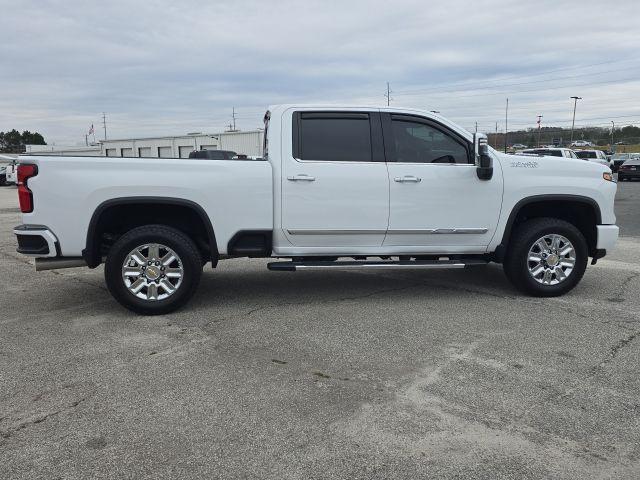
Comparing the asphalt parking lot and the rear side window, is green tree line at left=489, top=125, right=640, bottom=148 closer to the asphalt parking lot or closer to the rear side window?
the rear side window

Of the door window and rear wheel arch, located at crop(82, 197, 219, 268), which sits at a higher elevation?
the door window

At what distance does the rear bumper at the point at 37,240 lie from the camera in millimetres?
4977

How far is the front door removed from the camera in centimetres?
554

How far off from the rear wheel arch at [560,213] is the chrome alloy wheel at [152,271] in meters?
3.44

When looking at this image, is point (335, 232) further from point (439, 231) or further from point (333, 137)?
point (439, 231)

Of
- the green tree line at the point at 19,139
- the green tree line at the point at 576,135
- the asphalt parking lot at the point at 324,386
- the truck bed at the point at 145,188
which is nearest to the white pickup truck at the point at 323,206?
the truck bed at the point at 145,188

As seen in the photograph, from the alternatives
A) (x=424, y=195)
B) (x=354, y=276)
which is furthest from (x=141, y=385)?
(x=354, y=276)

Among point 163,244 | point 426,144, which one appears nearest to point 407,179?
point 426,144

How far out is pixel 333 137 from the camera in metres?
5.54

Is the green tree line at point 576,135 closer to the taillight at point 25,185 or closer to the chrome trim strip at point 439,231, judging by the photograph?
the chrome trim strip at point 439,231

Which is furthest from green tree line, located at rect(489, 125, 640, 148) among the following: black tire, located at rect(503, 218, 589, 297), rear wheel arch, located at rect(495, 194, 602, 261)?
black tire, located at rect(503, 218, 589, 297)

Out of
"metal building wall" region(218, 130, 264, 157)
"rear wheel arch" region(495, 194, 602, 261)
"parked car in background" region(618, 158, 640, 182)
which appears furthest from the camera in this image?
"metal building wall" region(218, 130, 264, 157)

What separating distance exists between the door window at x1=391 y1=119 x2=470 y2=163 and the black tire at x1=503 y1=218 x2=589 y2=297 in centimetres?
105

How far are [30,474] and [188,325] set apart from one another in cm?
240
